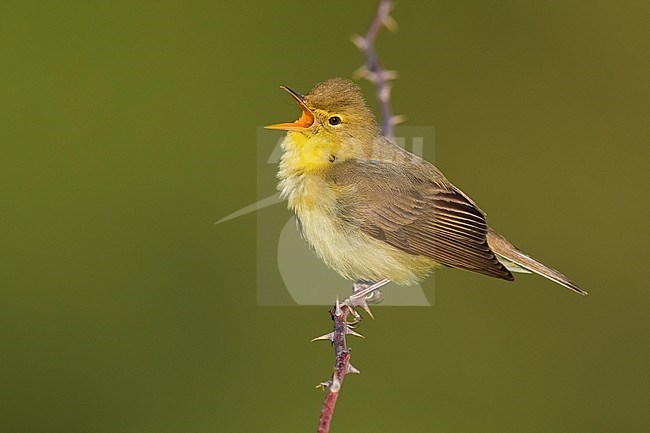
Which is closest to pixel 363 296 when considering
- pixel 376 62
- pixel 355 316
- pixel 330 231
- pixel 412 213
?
pixel 355 316

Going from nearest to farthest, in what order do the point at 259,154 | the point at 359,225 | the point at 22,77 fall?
the point at 359,225 < the point at 259,154 < the point at 22,77

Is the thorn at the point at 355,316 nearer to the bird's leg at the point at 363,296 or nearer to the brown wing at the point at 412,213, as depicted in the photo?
the bird's leg at the point at 363,296

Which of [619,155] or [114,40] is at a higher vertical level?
[114,40]

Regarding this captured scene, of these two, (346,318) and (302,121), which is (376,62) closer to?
(302,121)

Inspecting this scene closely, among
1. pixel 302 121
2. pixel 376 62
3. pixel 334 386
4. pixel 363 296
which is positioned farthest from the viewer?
pixel 376 62

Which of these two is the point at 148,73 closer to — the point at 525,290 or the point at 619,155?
the point at 525,290

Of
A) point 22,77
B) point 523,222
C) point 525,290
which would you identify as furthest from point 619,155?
point 22,77

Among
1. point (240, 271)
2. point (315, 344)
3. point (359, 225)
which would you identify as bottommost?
point (315, 344)

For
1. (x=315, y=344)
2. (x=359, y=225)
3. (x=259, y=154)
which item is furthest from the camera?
(x=315, y=344)

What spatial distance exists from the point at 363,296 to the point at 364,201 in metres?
0.35

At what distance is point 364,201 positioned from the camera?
140 inches

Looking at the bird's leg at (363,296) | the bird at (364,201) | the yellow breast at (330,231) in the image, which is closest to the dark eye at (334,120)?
the bird at (364,201)

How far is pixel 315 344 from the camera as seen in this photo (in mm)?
4789

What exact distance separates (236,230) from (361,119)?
5.05 ft
